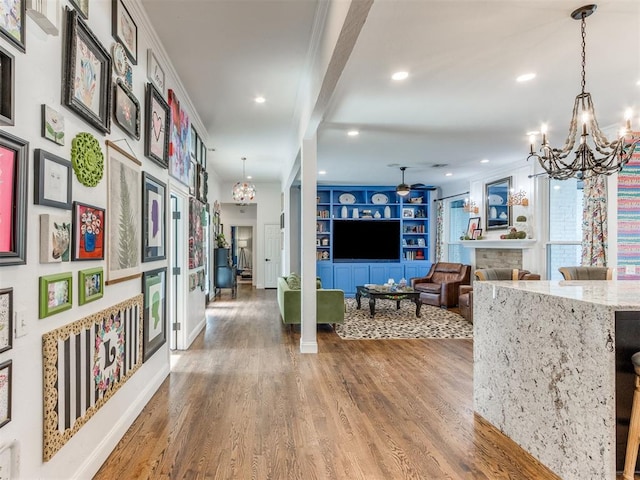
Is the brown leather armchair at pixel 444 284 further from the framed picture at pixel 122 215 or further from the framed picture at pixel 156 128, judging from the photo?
the framed picture at pixel 122 215

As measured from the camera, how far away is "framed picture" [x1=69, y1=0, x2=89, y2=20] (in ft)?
6.32

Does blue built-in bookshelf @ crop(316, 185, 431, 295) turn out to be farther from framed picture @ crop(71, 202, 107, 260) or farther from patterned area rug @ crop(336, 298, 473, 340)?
framed picture @ crop(71, 202, 107, 260)

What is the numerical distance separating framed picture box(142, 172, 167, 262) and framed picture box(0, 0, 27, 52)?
5.14ft

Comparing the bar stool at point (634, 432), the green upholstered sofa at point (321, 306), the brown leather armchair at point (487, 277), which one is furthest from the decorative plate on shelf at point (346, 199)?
the bar stool at point (634, 432)

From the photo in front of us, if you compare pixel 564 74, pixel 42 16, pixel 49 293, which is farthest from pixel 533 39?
pixel 49 293

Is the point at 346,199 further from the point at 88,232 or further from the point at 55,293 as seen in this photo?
the point at 55,293

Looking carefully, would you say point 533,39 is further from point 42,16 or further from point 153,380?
point 153,380

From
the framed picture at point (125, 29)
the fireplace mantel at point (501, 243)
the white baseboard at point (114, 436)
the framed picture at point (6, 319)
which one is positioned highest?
the framed picture at point (125, 29)

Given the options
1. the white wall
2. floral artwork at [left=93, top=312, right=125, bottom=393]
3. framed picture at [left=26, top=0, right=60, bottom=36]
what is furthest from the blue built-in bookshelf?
framed picture at [left=26, top=0, right=60, bottom=36]

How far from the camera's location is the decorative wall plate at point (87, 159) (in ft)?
6.45

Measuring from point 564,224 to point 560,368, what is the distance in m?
5.36

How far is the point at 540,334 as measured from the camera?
7.47 ft

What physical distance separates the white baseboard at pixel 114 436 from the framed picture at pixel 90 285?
874 mm

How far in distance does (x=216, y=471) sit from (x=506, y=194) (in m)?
7.17
